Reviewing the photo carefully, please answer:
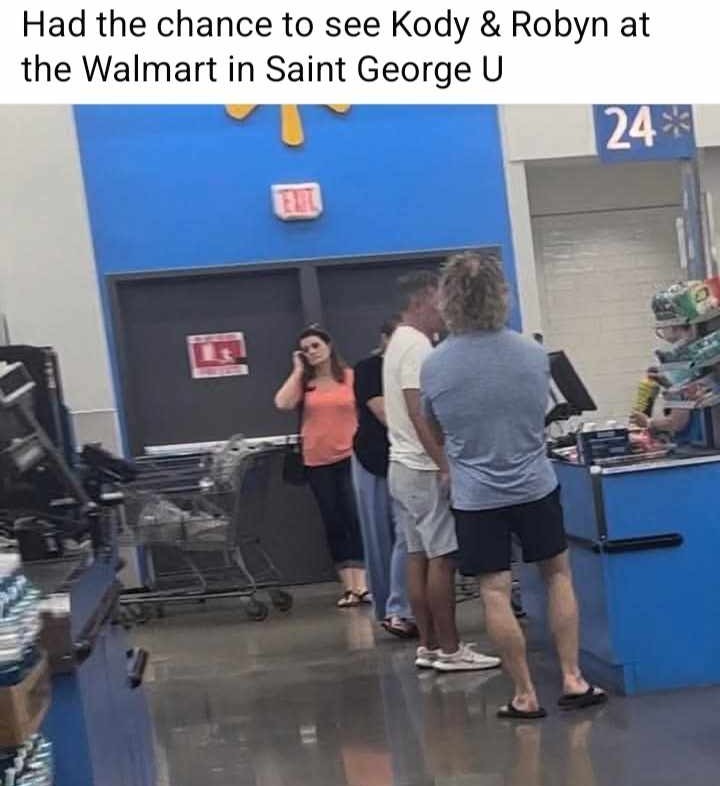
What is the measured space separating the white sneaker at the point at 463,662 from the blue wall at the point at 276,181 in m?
3.32

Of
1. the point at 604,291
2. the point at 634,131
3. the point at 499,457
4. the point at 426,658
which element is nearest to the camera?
the point at 499,457

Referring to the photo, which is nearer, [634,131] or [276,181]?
[634,131]

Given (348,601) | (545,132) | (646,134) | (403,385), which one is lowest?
(348,601)

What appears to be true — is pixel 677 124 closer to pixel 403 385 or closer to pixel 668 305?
pixel 668 305

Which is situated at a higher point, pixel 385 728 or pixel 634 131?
pixel 634 131

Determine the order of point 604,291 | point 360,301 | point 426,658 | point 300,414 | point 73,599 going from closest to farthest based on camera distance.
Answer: point 73,599
point 426,658
point 300,414
point 360,301
point 604,291

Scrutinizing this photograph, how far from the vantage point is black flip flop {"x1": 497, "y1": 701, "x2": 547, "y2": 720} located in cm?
426

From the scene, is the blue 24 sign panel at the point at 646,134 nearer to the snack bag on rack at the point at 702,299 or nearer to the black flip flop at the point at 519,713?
the snack bag on rack at the point at 702,299

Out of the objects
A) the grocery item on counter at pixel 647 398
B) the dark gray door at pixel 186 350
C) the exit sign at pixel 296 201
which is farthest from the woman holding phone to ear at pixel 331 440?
the grocery item on counter at pixel 647 398

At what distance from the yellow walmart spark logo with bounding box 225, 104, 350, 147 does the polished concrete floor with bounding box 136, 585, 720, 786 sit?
3.19 meters

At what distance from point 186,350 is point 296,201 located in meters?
1.10

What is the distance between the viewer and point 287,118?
7.67m

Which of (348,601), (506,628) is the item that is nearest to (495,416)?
(506,628)

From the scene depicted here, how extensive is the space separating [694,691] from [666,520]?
0.59 metres
